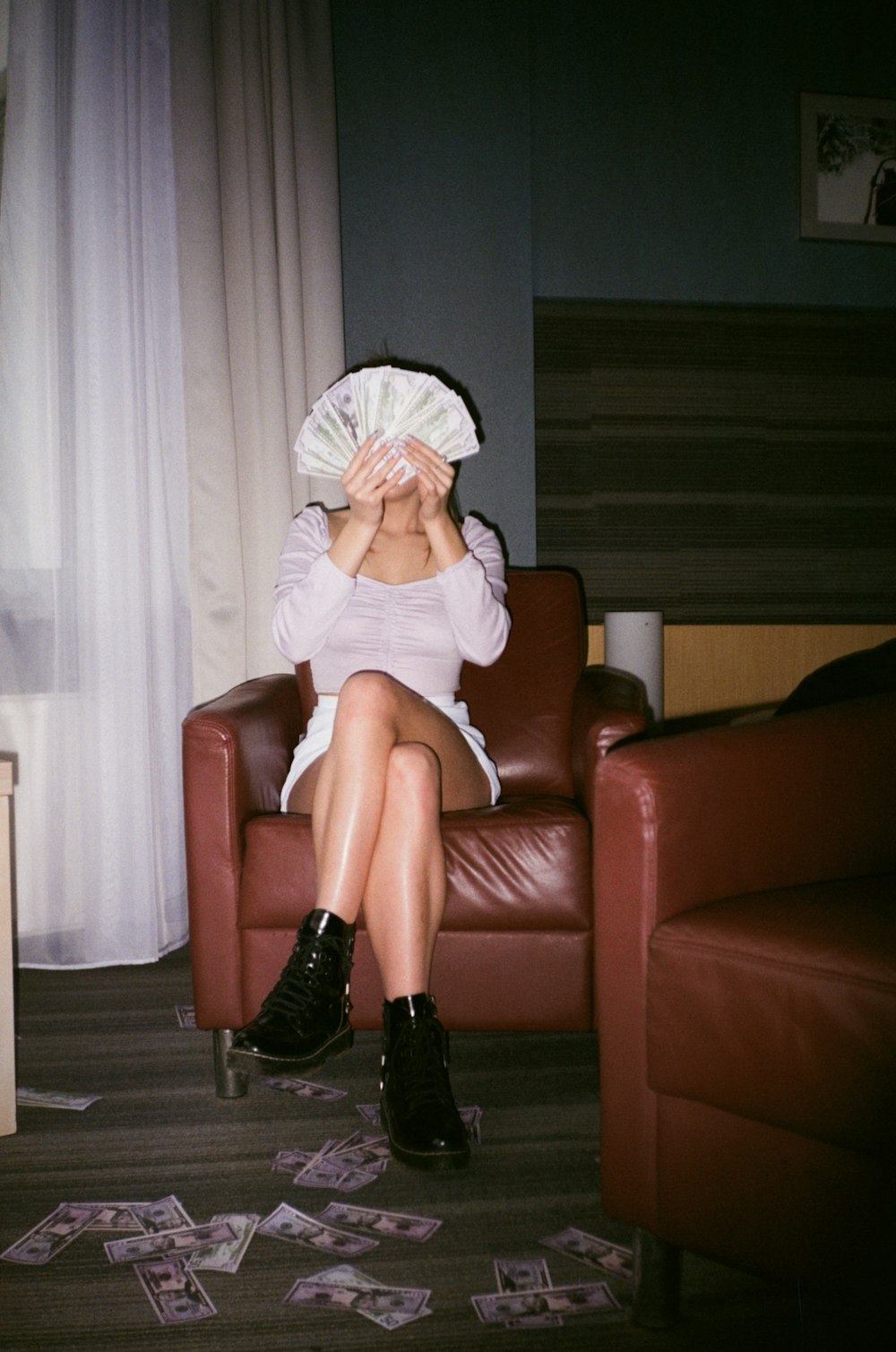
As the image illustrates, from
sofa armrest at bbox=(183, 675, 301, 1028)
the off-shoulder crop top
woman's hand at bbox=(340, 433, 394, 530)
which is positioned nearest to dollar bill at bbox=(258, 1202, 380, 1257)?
sofa armrest at bbox=(183, 675, 301, 1028)

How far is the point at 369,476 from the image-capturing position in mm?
1847

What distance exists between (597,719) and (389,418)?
2.22 ft

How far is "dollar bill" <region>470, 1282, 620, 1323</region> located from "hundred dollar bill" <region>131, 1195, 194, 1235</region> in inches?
16.5

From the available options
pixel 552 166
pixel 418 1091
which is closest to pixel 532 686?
pixel 418 1091

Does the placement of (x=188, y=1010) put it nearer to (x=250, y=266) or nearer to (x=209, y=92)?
(x=250, y=266)

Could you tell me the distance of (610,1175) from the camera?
48.1 inches

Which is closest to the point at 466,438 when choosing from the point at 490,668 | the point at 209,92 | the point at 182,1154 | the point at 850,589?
the point at 490,668

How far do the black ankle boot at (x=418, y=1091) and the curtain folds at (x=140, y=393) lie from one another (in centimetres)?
132

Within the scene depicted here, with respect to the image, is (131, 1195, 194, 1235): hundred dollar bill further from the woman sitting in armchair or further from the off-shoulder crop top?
the off-shoulder crop top

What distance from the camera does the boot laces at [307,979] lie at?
1.48m

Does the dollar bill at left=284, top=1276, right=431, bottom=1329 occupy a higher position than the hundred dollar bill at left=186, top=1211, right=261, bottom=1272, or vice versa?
the dollar bill at left=284, top=1276, right=431, bottom=1329

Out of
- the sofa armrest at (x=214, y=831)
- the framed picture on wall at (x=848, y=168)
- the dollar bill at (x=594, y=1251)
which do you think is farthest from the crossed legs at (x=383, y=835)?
the framed picture on wall at (x=848, y=168)

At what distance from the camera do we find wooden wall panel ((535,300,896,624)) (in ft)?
10.2

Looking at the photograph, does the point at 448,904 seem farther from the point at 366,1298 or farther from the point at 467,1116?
the point at 366,1298
